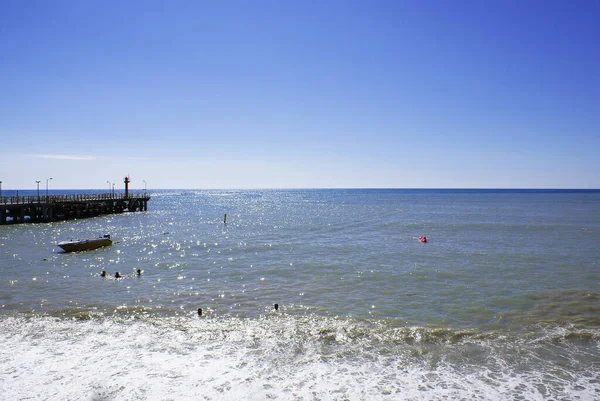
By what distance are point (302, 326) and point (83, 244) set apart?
28.7 meters

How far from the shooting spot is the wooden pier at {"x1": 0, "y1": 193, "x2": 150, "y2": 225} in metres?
58.7

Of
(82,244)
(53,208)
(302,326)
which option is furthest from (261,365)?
(53,208)

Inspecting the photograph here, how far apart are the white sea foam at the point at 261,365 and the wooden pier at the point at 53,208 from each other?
172ft

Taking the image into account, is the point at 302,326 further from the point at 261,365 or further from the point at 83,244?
the point at 83,244

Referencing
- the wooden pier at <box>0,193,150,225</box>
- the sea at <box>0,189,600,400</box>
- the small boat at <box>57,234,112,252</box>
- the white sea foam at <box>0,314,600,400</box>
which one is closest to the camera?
the white sea foam at <box>0,314,600,400</box>

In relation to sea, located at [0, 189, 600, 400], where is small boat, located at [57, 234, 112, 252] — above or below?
Answer: above

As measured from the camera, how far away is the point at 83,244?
35.8 m

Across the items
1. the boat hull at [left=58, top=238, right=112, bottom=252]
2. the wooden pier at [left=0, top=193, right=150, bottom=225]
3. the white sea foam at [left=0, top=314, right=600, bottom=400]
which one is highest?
the wooden pier at [left=0, top=193, right=150, bottom=225]

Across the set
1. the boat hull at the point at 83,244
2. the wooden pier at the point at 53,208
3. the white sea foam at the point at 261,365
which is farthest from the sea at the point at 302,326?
the wooden pier at the point at 53,208

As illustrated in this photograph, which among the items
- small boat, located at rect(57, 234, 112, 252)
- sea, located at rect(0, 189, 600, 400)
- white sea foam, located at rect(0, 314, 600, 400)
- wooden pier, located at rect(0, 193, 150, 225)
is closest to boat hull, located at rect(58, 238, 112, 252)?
small boat, located at rect(57, 234, 112, 252)

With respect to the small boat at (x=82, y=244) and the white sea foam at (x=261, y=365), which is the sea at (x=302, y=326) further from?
the small boat at (x=82, y=244)

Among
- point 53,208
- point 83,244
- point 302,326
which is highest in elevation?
point 53,208

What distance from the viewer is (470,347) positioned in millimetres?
13945

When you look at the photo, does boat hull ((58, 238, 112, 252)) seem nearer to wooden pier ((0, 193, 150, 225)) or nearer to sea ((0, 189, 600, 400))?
sea ((0, 189, 600, 400))
